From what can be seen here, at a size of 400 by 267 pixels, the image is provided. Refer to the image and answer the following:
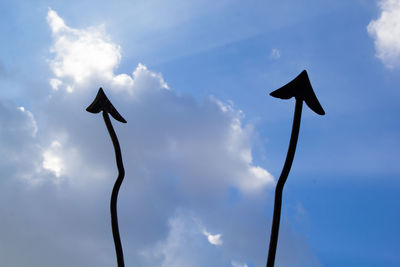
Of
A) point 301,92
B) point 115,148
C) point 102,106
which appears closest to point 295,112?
point 301,92

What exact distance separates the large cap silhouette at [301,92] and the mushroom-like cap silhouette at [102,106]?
10.9ft

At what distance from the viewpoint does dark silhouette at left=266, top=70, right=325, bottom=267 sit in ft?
21.9

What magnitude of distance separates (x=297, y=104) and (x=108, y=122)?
11.8 feet

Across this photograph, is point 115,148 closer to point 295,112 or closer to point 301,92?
point 295,112

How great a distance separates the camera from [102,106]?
8.39 meters

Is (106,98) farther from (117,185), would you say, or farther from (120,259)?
(120,259)

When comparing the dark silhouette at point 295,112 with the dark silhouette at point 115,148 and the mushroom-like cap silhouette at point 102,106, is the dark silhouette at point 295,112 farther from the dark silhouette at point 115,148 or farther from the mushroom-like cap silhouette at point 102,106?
the mushroom-like cap silhouette at point 102,106

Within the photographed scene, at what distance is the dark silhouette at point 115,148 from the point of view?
7559 millimetres

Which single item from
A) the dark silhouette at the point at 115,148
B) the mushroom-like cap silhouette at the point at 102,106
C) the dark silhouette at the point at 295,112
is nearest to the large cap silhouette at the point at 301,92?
the dark silhouette at the point at 295,112

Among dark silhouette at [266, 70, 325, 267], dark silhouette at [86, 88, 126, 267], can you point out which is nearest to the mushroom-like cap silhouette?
dark silhouette at [86, 88, 126, 267]

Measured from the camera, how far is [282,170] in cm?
690

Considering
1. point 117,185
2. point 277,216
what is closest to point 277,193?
→ point 277,216

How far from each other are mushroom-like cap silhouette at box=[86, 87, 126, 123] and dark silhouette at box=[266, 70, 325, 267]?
3.31 metres

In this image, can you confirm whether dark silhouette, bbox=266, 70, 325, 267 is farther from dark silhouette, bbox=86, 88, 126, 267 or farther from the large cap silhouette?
dark silhouette, bbox=86, 88, 126, 267
